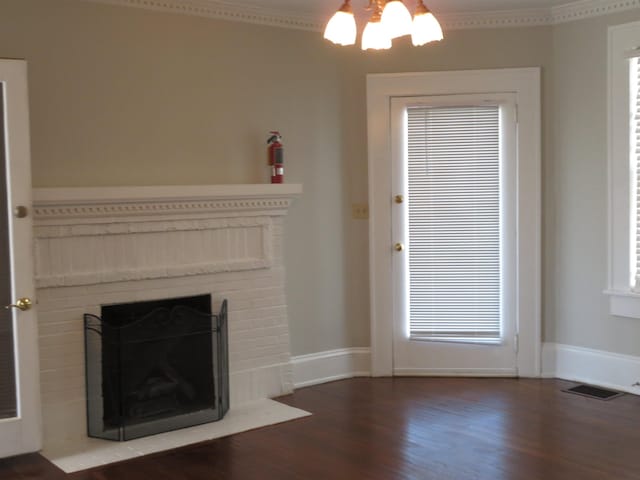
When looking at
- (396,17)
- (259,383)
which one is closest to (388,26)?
(396,17)

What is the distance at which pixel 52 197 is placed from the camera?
165 inches

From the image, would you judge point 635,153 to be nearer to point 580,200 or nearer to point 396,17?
point 580,200

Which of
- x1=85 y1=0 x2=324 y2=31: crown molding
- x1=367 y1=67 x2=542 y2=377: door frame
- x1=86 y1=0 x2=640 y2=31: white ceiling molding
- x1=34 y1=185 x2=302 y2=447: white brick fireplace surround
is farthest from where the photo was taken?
x1=367 y1=67 x2=542 y2=377: door frame

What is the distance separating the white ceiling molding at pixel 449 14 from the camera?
15.9 feet

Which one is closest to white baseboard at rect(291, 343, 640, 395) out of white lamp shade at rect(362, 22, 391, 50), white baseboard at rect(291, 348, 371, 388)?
white baseboard at rect(291, 348, 371, 388)

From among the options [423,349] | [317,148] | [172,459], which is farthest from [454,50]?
[172,459]

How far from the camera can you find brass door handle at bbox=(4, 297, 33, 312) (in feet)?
13.2

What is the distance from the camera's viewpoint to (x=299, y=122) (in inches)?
212

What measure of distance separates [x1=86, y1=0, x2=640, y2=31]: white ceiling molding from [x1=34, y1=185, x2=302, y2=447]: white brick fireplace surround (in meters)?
1.09

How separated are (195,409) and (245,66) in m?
2.16

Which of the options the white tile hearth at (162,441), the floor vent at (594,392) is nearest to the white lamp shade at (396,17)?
the white tile hearth at (162,441)

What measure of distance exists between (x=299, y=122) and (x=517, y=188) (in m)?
1.55

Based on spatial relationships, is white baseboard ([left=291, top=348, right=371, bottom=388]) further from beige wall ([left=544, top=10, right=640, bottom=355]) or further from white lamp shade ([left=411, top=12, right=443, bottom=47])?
white lamp shade ([left=411, top=12, right=443, bottom=47])

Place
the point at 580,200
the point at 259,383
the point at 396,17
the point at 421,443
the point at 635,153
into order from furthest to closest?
1. the point at 580,200
2. the point at 259,383
3. the point at 635,153
4. the point at 421,443
5. the point at 396,17
